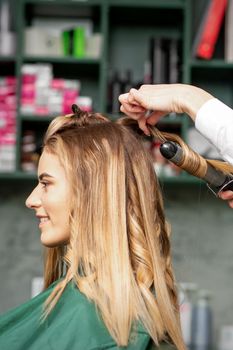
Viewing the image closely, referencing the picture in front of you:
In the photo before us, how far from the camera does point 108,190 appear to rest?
1970 mm

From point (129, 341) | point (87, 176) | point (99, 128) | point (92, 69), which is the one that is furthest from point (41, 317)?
point (92, 69)

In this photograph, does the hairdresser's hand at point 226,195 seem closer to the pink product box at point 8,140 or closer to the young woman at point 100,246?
the young woman at point 100,246

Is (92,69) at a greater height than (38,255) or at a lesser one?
greater

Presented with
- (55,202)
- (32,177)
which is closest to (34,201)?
A: (55,202)

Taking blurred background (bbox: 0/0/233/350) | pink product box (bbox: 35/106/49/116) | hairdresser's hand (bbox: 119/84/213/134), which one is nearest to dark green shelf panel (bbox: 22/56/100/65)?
blurred background (bbox: 0/0/233/350)

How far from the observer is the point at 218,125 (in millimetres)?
1682

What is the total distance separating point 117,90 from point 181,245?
95 centimetres

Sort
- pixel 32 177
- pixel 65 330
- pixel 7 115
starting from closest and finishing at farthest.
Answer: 1. pixel 65 330
2. pixel 32 177
3. pixel 7 115

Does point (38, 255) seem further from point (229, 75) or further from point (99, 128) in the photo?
point (99, 128)

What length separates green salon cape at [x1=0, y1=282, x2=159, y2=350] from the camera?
182 cm

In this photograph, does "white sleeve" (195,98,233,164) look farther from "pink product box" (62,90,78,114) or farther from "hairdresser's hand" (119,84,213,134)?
"pink product box" (62,90,78,114)

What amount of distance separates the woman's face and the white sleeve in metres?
0.45

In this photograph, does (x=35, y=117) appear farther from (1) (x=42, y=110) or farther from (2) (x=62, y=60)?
(2) (x=62, y=60)

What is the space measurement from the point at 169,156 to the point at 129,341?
0.44 meters
